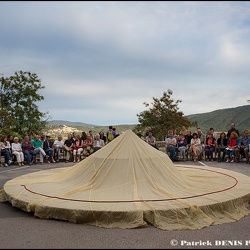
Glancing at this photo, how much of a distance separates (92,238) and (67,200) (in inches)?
43.4

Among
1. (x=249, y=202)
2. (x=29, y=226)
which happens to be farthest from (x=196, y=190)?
(x=29, y=226)

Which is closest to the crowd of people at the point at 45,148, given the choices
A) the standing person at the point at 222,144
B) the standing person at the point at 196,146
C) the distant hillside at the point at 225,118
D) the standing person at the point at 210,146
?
the standing person at the point at 196,146

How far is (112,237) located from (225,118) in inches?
1706

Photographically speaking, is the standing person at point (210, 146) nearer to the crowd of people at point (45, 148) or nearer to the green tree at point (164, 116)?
the crowd of people at point (45, 148)

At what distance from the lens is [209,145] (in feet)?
39.7

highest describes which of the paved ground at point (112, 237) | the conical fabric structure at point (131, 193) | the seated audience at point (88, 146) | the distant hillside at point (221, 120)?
the distant hillside at point (221, 120)

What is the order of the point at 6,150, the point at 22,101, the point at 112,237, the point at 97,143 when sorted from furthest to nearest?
1. the point at 22,101
2. the point at 97,143
3. the point at 6,150
4. the point at 112,237

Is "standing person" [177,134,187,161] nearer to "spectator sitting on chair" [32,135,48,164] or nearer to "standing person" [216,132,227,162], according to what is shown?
"standing person" [216,132,227,162]

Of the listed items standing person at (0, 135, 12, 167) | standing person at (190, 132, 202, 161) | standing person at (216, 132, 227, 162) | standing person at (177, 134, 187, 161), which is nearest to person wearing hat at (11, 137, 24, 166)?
standing person at (0, 135, 12, 167)

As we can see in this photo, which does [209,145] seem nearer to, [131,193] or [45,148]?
[45,148]

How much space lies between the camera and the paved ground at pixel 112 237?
131 inches

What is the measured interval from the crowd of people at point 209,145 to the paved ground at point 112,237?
7.62m

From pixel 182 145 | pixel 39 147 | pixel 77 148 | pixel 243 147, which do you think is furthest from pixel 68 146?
pixel 243 147

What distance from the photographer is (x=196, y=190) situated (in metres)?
5.14
